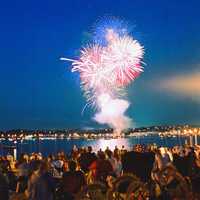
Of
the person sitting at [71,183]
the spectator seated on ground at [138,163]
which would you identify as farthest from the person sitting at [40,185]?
the spectator seated on ground at [138,163]

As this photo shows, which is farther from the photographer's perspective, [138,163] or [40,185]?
[138,163]

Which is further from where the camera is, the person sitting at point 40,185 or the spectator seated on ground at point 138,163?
the spectator seated on ground at point 138,163

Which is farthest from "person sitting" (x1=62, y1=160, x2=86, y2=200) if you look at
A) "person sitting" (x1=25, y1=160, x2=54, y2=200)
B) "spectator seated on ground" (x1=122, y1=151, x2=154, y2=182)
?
"spectator seated on ground" (x1=122, y1=151, x2=154, y2=182)

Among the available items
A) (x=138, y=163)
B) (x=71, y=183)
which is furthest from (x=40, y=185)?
(x=138, y=163)

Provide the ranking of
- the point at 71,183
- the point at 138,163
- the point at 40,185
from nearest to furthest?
1. the point at 40,185
2. the point at 71,183
3. the point at 138,163

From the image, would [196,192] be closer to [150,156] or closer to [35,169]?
[35,169]

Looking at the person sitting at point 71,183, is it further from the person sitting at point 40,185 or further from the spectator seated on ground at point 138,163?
the spectator seated on ground at point 138,163

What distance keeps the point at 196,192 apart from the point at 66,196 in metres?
2.40

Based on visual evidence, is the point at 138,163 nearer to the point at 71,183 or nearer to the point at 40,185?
the point at 71,183

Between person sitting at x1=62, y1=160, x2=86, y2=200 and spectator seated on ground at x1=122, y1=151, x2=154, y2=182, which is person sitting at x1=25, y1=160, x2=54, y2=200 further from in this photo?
spectator seated on ground at x1=122, y1=151, x2=154, y2=182

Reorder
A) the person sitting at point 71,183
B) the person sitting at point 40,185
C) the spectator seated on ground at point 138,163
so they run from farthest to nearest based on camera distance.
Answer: the spectator seated on ground at point 138,163
the person sitting at point 71,183
the person sitting at point 40,185

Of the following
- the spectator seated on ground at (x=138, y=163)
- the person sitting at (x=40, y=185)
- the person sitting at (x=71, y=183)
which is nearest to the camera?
the person sitting at (x=40, y=185)

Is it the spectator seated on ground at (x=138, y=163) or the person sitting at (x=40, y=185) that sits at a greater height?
the spectator seated on ground at (x=138, y=163)

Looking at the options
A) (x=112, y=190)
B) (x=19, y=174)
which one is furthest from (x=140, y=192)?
(x=19, y=174)
